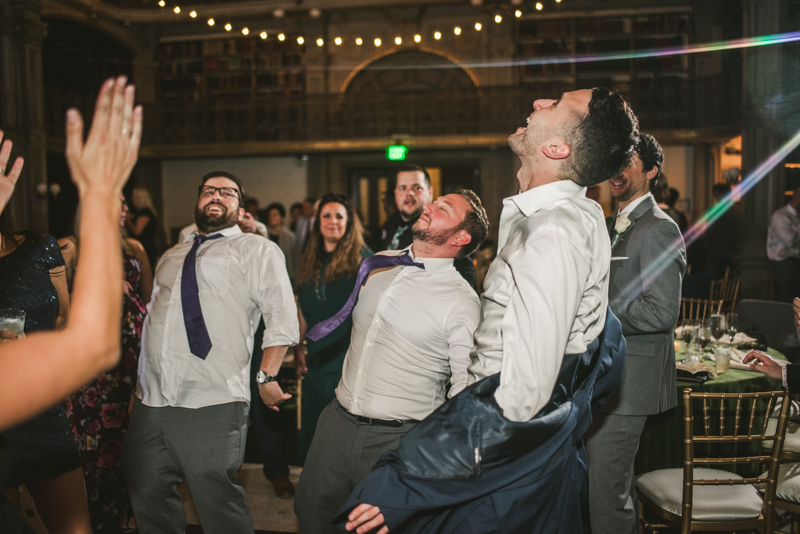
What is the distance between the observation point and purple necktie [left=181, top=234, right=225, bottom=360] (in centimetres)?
220

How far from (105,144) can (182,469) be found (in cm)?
160

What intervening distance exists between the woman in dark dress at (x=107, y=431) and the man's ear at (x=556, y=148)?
7.45 feet

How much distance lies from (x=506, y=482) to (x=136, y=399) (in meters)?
1.69

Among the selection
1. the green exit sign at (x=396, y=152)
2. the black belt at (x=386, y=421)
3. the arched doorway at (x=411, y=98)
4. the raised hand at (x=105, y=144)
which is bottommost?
the black belt at (x=386, y=421)

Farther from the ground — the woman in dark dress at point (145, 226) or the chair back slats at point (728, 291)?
the woman in dark dress at point (145, 226)

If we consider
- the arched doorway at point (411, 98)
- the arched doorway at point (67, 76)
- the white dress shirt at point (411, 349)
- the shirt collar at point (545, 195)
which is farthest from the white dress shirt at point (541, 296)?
the arched doorway at point (67, 76)

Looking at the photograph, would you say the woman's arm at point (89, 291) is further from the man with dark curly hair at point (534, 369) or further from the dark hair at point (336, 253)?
the dark hair at point (336, 253)

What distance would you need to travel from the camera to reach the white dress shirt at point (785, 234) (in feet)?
19.3

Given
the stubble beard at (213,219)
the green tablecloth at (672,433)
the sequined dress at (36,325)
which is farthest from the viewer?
the green tablecloth at (672,433)

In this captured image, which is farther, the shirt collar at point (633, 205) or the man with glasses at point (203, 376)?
the shirt collar at point (633, 205)

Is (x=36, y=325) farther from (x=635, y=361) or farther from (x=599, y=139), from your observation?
(x=635, y=361)

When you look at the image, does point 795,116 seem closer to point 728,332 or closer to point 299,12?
point 728,332

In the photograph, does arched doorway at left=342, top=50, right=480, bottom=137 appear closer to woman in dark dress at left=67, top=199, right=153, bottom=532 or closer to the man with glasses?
woman in dark dress at left=67, top=199, right=153, bottom=532

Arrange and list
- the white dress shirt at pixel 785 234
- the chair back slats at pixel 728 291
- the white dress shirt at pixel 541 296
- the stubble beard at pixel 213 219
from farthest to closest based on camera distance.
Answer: the white dress shirt at pixel 785 234
the chair back slats at pixel 728 291
the stubble beard at pixel 213 219
the white dress shirt at pixel 541 296
